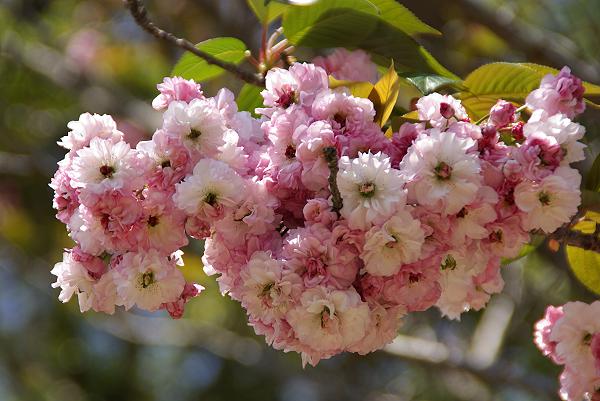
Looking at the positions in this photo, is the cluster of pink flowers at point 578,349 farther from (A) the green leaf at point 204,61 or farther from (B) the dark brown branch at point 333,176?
(A) the green leaf at point 204,61

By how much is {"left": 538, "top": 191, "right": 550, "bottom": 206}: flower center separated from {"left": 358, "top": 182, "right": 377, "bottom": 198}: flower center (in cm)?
21

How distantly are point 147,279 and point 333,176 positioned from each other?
266 millimetres

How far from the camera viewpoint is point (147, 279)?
1.21 m

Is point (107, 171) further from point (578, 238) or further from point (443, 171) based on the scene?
point (578, 238)

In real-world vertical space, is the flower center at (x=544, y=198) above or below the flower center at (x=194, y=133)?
above

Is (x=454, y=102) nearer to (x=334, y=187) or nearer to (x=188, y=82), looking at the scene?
(x=334, y=187)

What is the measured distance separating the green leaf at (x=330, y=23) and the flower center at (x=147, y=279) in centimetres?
57

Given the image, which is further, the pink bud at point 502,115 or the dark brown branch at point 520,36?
the dark brown branch at point 520,36

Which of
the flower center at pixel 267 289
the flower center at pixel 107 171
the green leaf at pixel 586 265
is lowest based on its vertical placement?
the green leaf at pixel 586 265

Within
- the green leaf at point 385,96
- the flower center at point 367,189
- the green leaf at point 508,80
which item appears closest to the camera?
the flower center at point 367,189

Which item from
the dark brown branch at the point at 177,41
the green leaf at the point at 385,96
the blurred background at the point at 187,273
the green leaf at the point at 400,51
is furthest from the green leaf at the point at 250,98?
the blurred background at the point at 187,273

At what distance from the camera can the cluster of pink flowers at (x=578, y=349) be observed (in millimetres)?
1399

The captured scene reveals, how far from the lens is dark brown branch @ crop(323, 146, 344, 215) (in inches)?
45.0

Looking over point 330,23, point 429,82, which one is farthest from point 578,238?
point 330,23
